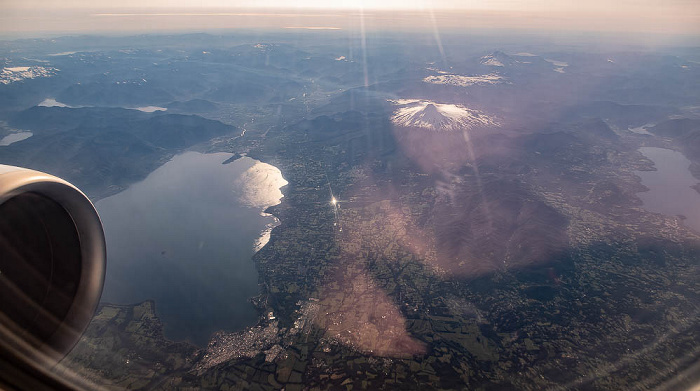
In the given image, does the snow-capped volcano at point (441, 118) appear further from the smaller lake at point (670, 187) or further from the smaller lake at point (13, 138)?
the smaller lake at point (13, 138)

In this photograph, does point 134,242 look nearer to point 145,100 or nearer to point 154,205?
point 154,205

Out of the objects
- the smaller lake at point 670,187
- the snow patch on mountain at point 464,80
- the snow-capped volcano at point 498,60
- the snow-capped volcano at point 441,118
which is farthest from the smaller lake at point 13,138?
the snow-capped volcano at point 498,60

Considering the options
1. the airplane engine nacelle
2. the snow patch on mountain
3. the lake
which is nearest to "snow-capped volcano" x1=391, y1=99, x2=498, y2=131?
the snow patch on mountain

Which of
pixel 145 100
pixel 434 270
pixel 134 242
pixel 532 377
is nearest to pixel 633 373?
pixel 532 377

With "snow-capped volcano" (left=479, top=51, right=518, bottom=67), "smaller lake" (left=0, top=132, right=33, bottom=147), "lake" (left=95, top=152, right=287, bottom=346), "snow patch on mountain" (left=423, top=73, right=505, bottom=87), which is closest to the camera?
"lake" (left=95, top=152, right=287, bottom=346)

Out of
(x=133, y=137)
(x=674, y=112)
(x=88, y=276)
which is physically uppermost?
(x=88, y=276)

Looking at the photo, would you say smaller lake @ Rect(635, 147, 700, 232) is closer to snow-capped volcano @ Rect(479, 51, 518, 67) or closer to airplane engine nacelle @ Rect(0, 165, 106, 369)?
airplane engine nacelle @ Rect(0, 165, 106, 369)
